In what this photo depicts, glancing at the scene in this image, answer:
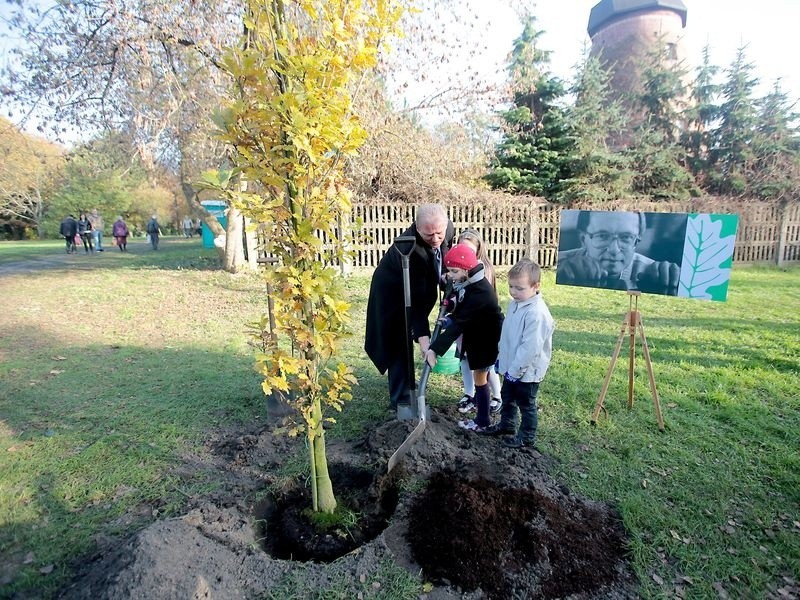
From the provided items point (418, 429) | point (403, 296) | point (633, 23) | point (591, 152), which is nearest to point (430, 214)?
point (403, 296)

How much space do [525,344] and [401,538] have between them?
5.13 feet

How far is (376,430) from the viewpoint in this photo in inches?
142

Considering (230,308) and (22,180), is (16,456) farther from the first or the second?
(22,180)

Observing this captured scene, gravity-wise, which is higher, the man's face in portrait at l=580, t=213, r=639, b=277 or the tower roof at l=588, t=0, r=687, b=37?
the tower roof at l=588, t=0, r=687, b=37

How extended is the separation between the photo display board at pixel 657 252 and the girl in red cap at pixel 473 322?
1.17m

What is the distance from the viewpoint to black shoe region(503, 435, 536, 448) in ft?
11.5

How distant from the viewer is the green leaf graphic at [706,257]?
3.68 m

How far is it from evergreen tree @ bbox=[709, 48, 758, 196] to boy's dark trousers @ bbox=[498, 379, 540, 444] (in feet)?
61.2

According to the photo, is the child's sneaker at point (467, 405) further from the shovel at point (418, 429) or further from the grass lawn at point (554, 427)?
the shovel at point (418, 429)

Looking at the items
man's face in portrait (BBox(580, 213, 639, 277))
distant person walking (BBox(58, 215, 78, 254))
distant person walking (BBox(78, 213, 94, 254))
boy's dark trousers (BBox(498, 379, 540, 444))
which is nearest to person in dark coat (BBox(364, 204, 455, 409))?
boy's dark trousers (BBox(498, 379, 540, 444))

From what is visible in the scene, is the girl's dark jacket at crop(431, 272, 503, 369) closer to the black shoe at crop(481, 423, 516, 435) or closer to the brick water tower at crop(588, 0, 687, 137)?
the black shoe at crop(481, 423, 516, 435)

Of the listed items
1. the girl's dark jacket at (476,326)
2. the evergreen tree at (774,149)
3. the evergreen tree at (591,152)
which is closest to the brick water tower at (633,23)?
the evergreen tree at (774,149)

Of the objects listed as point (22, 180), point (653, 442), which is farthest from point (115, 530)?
point (22, 180)

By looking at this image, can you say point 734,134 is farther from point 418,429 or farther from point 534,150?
point 418,429
